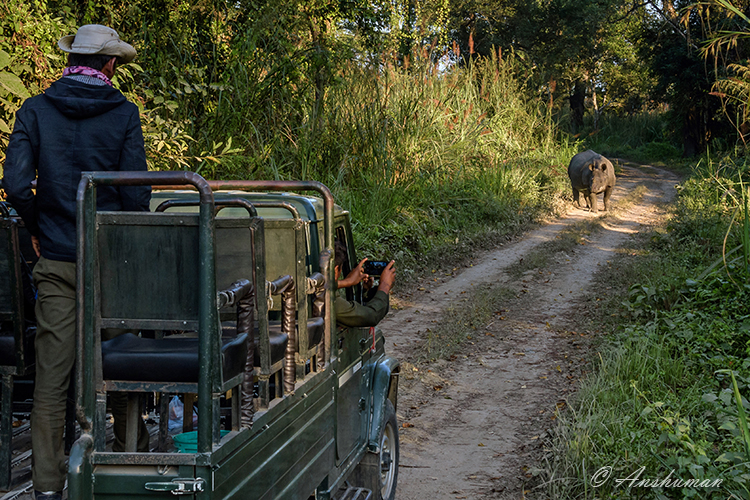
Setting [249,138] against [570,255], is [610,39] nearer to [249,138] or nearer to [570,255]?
[570,255]

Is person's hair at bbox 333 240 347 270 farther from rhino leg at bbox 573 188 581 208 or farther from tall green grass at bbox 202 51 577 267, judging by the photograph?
rhino leg at bbox 573 188 581 208

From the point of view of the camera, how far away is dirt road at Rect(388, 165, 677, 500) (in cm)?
423

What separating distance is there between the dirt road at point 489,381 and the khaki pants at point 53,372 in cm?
210

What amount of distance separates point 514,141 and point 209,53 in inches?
355

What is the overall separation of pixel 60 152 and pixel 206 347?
44.7 inches

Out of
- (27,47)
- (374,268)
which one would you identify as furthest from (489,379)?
(27,47)

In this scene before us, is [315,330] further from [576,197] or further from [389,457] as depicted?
[576,197]

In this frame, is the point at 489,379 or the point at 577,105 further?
the point at 577,105

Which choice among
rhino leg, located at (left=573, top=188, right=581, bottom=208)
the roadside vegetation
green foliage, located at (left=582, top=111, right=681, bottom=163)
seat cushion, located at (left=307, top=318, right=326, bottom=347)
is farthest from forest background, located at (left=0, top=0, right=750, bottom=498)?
green foliage, located at (left=582, top=111, right=681, bottom=163)

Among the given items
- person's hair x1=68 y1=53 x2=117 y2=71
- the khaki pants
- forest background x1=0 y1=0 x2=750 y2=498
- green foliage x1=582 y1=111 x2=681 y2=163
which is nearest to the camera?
the khaki pants

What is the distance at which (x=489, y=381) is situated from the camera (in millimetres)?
5746

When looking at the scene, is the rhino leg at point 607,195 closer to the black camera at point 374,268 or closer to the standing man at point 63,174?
the black camera at point 374,268

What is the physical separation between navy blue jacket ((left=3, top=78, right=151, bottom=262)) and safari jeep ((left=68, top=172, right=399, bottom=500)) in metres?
0.47

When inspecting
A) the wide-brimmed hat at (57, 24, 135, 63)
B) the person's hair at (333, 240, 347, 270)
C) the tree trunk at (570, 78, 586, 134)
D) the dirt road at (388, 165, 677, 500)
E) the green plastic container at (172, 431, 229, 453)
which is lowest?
the dirt road at (388, 165, 677, 500)
